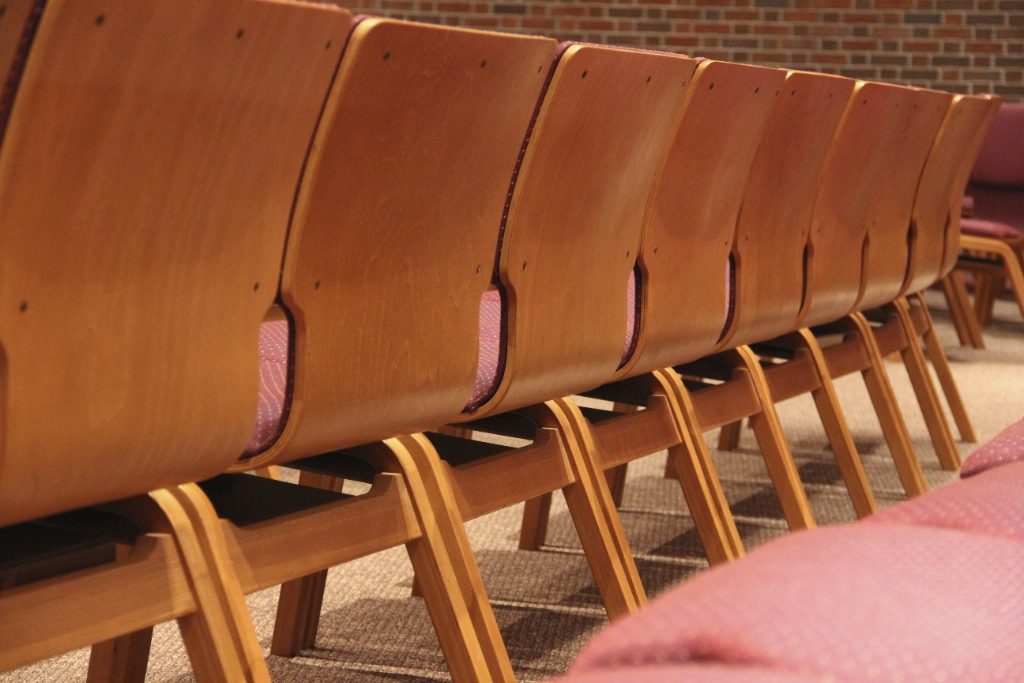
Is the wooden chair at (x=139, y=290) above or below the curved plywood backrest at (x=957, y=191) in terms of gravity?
above

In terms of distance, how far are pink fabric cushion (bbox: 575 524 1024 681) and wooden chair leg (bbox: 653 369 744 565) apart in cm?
163

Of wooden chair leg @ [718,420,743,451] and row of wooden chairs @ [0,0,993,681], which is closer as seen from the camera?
row of wooden chairs @ [0,0,993,681]

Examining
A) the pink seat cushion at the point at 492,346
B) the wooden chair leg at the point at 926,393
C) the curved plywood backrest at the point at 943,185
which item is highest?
the pink seat cushion at the point at 492,346

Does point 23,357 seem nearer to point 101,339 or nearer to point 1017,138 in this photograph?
point 101,339

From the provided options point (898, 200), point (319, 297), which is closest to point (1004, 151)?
point (898, 200)

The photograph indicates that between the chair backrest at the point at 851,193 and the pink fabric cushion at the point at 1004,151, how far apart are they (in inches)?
127

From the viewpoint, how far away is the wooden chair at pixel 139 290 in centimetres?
97

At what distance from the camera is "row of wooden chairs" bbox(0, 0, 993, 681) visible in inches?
39.6

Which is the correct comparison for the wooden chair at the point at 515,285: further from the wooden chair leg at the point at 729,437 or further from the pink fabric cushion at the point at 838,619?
the wooden chair leg at the point at 729,437

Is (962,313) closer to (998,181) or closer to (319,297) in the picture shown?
(998,181)

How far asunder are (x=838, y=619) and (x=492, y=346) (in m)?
1.30

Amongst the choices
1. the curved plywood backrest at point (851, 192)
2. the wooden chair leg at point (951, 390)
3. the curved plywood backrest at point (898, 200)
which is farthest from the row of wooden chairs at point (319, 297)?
the wooden chair leg at point (951, 390)

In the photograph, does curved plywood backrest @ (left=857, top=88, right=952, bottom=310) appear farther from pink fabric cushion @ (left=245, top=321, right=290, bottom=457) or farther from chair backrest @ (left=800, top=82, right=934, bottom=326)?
pink fabric cushion @ (left=245, top=321, right=290, bottom=457)

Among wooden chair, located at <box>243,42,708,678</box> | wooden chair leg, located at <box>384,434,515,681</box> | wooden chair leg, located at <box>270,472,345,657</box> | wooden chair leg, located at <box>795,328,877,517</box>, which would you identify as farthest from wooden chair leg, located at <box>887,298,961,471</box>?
wooden chair leg, located at <box>384,434,515,681</box>
